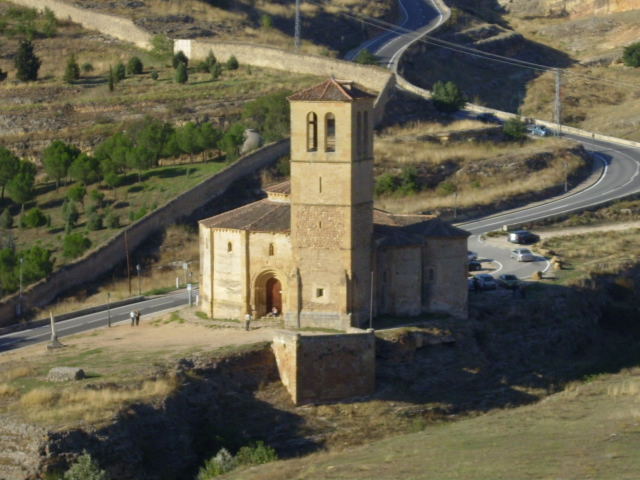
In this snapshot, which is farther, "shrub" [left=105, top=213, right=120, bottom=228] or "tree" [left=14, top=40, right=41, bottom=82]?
"tree" [left=14, top=40, right=41, bottom=82]

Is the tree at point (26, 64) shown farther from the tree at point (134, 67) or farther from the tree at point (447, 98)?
the tree at point (447, 98)

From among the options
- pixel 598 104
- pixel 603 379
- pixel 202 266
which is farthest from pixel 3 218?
pixel 598 104

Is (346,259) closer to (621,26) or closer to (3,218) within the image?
(3,218)

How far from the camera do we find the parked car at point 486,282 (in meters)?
59.0

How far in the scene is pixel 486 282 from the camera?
59.3 metres

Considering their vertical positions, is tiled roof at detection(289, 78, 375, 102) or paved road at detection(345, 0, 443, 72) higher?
tiled roof at detection(289, 78, 375, 102)

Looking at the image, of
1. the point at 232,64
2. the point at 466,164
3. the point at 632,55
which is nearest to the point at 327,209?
the point at 466,164

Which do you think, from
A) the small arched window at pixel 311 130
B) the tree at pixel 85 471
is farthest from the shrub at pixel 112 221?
the tree at pixel 85 471

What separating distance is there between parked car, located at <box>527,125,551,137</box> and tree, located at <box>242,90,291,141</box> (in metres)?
14.3

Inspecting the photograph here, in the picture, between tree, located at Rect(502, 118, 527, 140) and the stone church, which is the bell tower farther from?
tree, located at Rect(502, 118, 527, 140)

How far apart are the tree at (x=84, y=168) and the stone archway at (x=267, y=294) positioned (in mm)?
19644

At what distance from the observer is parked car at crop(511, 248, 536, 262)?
212 feet

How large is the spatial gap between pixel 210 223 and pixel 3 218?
1665 centimetres

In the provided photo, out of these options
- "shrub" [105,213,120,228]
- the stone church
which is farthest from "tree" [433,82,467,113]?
the stone church
